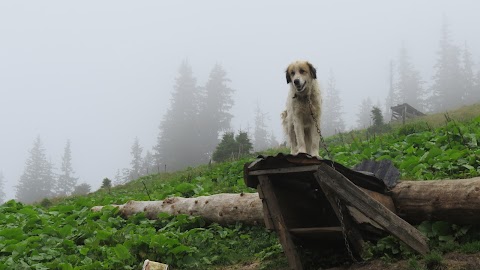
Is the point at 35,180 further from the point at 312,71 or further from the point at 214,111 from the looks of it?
the point at 312,71

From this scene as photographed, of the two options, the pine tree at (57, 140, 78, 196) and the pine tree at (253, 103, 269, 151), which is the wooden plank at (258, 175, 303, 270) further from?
the pine tree at (57, 140, 78, 196)

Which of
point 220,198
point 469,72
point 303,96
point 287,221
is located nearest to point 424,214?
point 287,221

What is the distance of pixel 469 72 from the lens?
88688 mm

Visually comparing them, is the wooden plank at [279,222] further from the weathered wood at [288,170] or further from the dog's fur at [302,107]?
the dog's fur at [302,107]

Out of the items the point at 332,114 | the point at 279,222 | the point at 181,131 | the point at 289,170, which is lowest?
the point at 279,222

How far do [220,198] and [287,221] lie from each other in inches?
141

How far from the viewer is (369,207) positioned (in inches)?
218

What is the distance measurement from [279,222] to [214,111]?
225ft

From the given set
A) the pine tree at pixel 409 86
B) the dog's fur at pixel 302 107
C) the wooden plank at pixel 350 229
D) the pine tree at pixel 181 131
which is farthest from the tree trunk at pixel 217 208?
the pine tree at pixel 409 86

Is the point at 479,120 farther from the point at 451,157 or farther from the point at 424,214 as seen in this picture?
the point at 424,214

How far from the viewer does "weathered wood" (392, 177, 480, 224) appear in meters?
5.71

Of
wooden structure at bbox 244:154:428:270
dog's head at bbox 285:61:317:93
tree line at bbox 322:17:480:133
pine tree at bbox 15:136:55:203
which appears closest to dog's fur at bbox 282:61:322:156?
dog's head at bbox 285:61:317:93

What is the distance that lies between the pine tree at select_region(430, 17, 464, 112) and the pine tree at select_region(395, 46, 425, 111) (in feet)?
13.1

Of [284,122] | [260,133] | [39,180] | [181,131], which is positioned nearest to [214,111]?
[181,131]
